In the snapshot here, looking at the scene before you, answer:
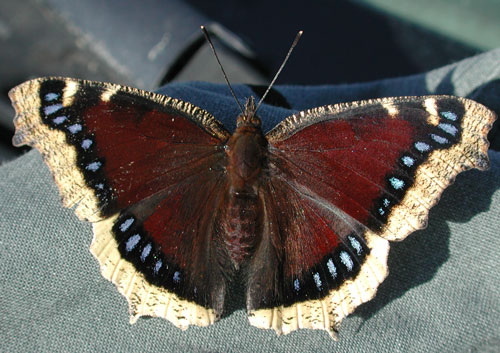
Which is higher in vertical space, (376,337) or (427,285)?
(427,285)

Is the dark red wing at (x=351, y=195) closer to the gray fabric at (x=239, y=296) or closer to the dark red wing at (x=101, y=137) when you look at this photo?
the gray fabric at (x=239, y=296)

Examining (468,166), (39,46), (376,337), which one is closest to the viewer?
(468,166)

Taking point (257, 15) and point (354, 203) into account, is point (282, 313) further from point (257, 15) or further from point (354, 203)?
point (257, 15)

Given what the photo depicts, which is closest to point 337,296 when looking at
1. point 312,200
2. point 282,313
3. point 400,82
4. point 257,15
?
point 282,313

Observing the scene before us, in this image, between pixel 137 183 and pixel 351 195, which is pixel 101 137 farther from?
pixel 351 195

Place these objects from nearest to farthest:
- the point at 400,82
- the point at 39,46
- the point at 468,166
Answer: the point at 468,166 < the point at 400,82 < the point at 39,46

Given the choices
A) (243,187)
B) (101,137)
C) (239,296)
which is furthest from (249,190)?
(101,137)

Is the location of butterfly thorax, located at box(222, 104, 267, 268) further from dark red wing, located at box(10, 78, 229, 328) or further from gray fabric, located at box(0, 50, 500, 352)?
gray fabric, located at box(0, 50, 500, 352)

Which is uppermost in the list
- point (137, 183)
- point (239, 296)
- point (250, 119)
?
point (250, 119)
